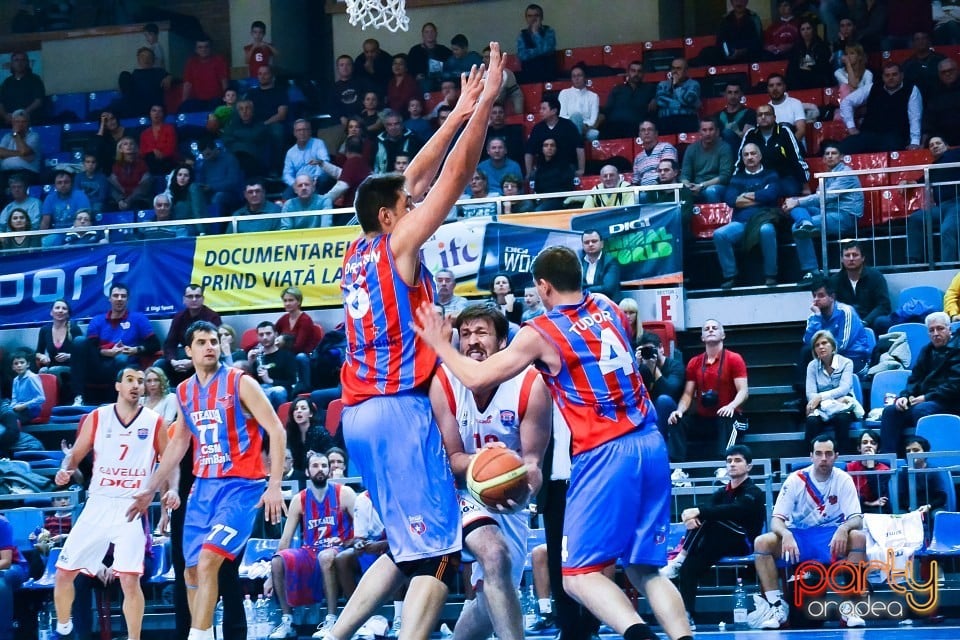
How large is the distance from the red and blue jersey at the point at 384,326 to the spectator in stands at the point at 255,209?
990 cm

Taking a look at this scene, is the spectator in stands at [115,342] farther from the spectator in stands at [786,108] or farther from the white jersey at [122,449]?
the spectator in stands at [786,108]

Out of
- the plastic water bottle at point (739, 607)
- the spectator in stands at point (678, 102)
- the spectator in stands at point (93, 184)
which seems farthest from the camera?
the spectator in stands at point (93, 184)

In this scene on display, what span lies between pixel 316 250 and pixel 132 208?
406 cm

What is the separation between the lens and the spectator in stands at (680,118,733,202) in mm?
15602

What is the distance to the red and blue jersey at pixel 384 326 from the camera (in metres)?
6.36

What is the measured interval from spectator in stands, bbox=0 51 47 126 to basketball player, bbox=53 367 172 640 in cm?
1173

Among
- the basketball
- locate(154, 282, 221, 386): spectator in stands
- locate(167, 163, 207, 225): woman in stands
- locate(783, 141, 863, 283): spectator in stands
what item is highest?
locate(167, 163, 207, 225): woman in stands

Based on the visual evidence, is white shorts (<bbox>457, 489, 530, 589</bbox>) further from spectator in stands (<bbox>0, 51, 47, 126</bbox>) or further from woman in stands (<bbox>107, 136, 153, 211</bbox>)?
spectator in stands (<bbox>0, 51, 47, 126</bbox>)

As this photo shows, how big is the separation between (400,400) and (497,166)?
10.5m

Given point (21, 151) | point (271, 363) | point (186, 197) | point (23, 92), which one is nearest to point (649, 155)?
point (271, 363)

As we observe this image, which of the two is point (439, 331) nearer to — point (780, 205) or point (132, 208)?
point (780, 205)

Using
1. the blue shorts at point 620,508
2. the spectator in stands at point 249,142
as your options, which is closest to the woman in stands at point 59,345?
the spectator in stands at point 249,142

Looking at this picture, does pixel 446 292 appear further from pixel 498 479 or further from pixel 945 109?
pixel 498 479

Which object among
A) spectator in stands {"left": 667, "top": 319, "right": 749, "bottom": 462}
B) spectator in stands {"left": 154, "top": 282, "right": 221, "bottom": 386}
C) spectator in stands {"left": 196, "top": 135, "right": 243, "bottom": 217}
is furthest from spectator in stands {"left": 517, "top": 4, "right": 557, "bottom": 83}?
spectator in stands {"left": 667, "top": 319, "right": 749, "bottom": 462}
